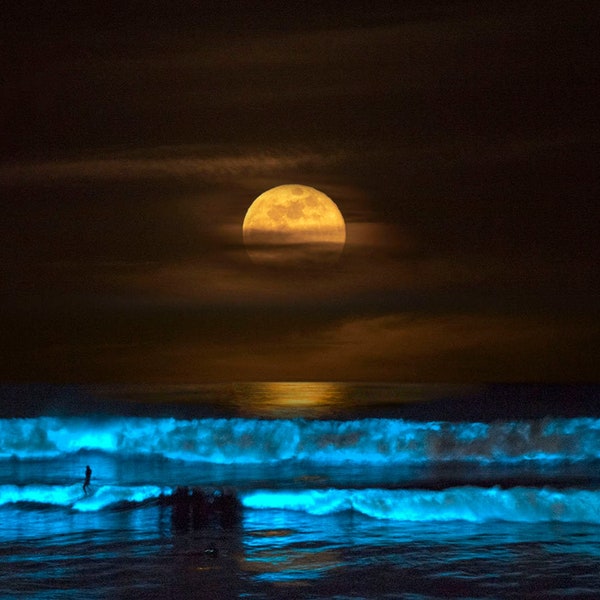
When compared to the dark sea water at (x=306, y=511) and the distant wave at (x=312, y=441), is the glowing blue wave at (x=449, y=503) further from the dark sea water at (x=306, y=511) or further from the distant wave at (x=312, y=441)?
the distant wave at (x=312, y=441)

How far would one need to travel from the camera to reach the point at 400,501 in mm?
10922

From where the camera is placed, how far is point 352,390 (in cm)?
4831

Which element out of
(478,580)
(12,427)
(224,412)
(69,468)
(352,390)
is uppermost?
(352,390)

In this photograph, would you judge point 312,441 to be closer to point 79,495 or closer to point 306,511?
point 79,495

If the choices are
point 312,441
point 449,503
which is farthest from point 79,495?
point 312,441

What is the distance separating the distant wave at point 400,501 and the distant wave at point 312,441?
5.10 m

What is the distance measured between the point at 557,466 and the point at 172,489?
7.34 m

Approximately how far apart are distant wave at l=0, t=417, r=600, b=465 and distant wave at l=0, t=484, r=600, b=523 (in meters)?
5.10

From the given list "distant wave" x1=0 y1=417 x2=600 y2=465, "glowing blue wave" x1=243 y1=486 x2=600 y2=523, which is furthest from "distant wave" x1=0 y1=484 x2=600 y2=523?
"distant wave" x1=0 y1=417 x2=600 y2=465

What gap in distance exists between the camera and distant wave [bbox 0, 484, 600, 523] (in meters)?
10.2

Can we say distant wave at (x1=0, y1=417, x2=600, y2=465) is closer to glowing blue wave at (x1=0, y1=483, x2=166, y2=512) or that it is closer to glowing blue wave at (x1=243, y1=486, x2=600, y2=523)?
glowing blue wave at (x1=243, y1=486, x2=600, y2=523)

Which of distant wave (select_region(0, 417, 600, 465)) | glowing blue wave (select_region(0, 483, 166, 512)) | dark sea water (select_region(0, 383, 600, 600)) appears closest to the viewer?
dark sea water (select_region(0, 383, 600, 600))

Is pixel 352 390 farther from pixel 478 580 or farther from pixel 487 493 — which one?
pixel 478 580

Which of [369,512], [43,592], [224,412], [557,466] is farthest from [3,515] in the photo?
[224,412]
